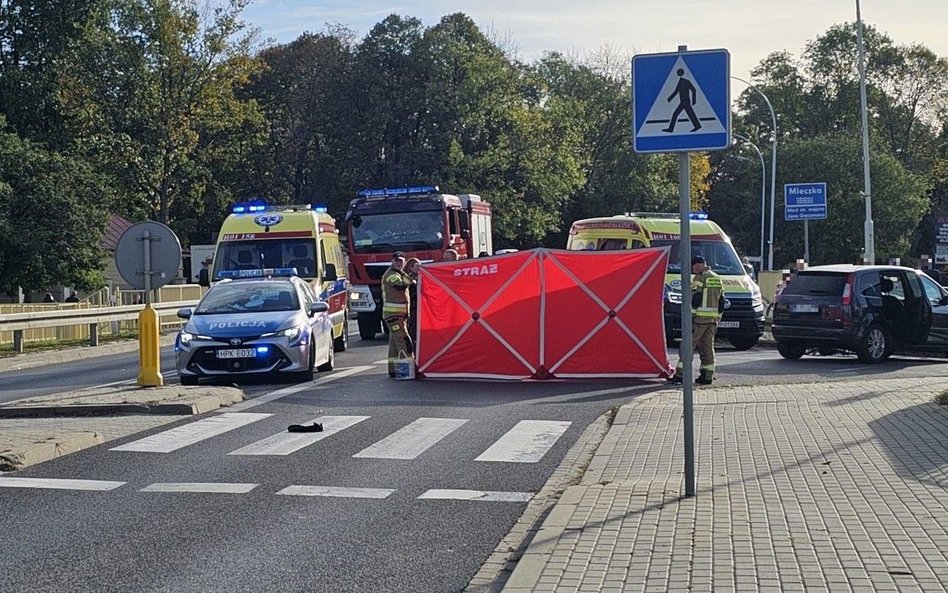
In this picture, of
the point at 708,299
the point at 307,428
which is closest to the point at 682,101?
the point at 307,428

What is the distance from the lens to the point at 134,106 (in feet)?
163

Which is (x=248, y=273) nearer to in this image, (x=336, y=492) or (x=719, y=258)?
(x=719, y=258)

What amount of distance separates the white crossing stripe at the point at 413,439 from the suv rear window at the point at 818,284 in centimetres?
1011

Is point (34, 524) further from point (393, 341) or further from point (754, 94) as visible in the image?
point (754, 94)

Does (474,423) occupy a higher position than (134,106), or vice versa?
(134,106)

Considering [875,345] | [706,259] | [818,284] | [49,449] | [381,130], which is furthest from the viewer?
[381,130]

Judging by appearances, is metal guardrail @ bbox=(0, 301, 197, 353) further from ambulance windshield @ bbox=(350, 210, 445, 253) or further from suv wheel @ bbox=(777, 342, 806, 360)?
suv wheel @ bbox=(777, 342, 806, 360)

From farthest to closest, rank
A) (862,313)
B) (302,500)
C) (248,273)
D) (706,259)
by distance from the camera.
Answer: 1. (706,259)
2. (248,273)
3. (862,313)
4. (302,500)

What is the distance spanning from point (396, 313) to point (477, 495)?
30.1 ft

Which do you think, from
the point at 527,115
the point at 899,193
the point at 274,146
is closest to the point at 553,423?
the point at 527,115

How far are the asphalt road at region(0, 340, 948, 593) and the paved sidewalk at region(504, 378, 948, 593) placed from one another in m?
0.56

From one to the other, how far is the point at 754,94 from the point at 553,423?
274 feet

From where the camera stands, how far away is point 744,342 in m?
25.0

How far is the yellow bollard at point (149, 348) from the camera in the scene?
1625 centimetres
